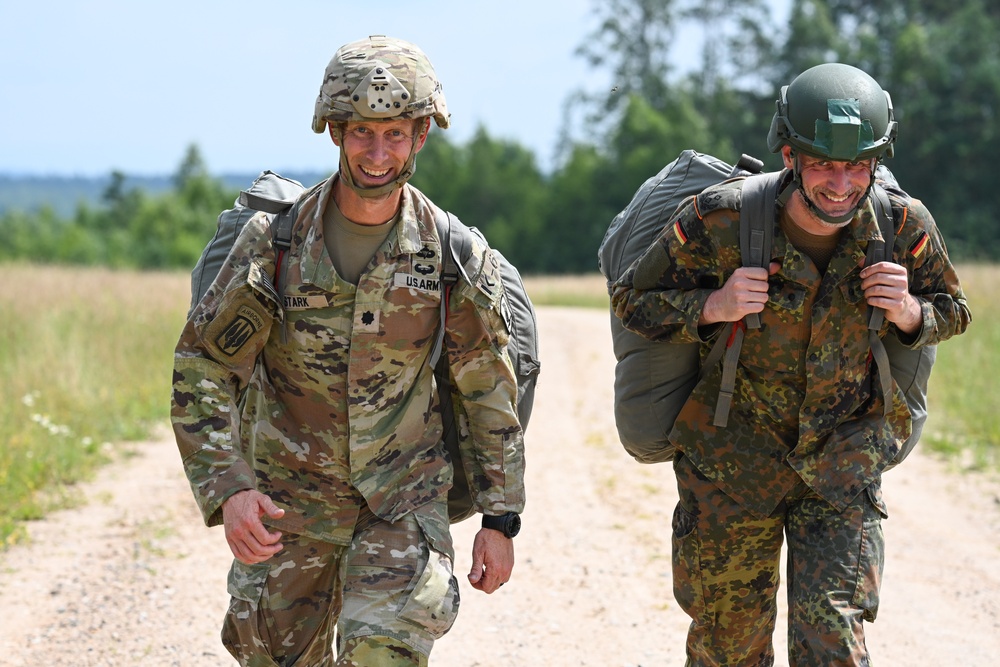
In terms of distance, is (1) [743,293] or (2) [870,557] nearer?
(1) [743,293]

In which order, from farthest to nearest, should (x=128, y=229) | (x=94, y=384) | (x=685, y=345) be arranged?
(x=128, y=229), (x=94, y=384), (x=685, y=345)

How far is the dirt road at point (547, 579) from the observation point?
581 cm

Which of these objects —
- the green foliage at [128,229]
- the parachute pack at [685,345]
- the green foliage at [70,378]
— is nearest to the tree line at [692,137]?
the green foliage at [128,229]

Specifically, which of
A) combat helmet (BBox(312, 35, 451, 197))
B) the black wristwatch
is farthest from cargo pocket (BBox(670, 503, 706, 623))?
combat helmet (BBox(312, 35, 451, 197))

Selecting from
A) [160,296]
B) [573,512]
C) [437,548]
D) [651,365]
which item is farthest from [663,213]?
[160,296]

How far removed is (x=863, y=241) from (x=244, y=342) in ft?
6.62

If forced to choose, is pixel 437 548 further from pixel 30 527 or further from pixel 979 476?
pixel 979 476

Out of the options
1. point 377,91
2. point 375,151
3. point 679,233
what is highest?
point 377,91

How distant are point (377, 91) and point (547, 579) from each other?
12.5 ft

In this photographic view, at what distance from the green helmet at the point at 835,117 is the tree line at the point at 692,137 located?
31.9 metres

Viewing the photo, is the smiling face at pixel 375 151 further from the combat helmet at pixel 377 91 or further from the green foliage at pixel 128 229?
the green foliage at pixel 128 229

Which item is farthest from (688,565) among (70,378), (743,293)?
(70,378)

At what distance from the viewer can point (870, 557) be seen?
13.7ft

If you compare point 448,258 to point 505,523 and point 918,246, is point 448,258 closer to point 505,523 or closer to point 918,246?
point 505,523
